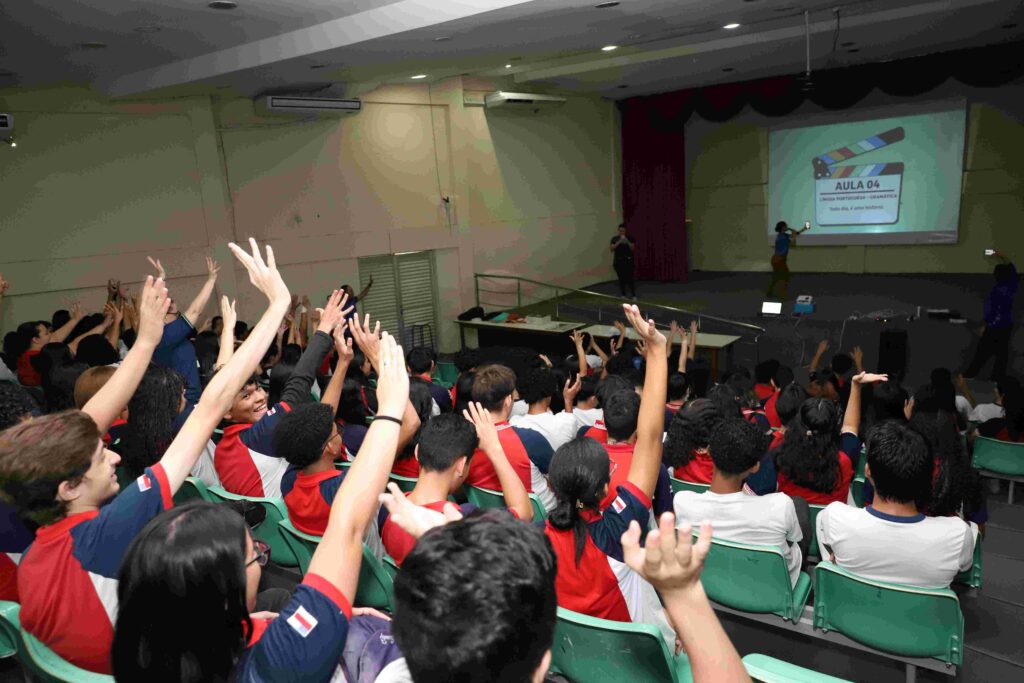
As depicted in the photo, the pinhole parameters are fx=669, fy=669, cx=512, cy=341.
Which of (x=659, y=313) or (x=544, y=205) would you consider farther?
(x=544, y=205)

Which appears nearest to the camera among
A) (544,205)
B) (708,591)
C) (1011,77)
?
(708,591)

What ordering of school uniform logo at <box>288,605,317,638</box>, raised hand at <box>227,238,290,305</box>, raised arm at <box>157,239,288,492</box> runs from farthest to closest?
raised hand at <box>227,238,290,305</box>
raised arm at <box>157,239,288,492</box>
school uniform logo at <box>288,605,317,638</box>

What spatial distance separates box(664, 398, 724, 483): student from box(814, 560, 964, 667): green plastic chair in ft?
2.79

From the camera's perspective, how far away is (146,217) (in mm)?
7621

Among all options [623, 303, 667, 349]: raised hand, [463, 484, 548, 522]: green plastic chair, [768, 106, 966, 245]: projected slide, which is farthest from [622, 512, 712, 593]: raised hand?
[768, 106, 966, 245]: projected slide

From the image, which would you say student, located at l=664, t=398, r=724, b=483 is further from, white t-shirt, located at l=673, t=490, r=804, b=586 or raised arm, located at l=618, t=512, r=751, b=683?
raised arm, located at l=618, t=512, r=751, b=683

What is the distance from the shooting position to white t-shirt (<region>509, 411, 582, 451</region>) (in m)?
3.44

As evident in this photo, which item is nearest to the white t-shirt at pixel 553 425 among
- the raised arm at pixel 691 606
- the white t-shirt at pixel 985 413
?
the raised arm at pixel 691 606

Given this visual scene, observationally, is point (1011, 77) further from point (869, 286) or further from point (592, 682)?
point (592, 682)

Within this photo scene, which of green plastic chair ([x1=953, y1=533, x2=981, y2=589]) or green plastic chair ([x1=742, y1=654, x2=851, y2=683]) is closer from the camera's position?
green plastic chair ([x1=742, y1=654, x2=851, y2=683])

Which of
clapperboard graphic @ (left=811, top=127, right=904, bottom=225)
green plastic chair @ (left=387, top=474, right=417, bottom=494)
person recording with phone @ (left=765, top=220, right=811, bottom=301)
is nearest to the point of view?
green plastic chair @ (left=387, top=474, right=417, bottom=494)

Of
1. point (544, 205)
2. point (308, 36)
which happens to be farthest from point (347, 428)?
point (544, 205)

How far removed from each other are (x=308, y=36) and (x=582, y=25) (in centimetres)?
227

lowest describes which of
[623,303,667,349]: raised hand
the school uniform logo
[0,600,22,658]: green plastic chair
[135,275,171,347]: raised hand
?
[0,600,22,658]: green plastic chair
